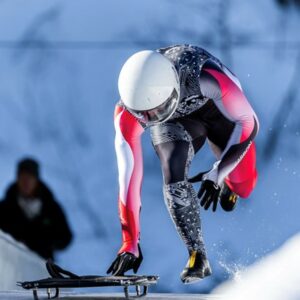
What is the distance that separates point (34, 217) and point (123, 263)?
2957mm

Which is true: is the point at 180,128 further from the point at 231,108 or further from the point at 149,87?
the point at 149,87

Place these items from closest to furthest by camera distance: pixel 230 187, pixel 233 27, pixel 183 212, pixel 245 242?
1. pixel 183 212
2. pixel 230 187
3. pixel 245 242
4. pixel 233 27

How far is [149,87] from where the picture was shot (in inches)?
162

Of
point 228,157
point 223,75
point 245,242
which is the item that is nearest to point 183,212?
point 228,157

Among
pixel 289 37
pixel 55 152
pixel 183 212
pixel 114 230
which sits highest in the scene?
pixel 289 37

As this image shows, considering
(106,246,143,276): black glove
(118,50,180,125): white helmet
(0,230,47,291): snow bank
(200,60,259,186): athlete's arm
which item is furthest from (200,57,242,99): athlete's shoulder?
(0,230,47,291): snow bank

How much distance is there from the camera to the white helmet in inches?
162

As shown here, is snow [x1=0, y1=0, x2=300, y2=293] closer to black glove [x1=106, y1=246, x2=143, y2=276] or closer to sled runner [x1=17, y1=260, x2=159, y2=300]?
black glove [x1=106, y1=246, x2=143, y2=276]

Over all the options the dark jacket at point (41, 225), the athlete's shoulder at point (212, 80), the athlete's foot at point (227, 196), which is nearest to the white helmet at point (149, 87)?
the athlete's shoulder at point (212, 80)

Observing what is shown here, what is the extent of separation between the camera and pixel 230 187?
489 cm

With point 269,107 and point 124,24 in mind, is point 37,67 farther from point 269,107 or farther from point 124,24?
point 269,107

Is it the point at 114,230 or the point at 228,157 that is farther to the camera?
the point at 114,230

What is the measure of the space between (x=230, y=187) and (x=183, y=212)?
0.67 m

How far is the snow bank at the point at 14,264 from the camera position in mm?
5863
